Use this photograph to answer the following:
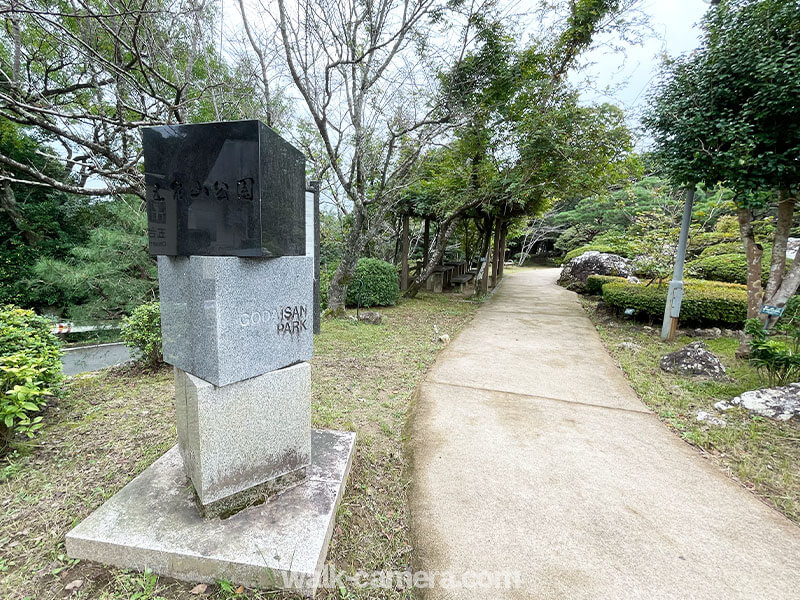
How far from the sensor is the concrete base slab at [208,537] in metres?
1.59

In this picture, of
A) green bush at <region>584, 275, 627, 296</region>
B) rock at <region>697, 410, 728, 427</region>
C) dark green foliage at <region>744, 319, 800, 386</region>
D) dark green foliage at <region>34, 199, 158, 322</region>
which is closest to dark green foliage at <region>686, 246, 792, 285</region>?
green bush at <region>584, 275, 627, 296</region>

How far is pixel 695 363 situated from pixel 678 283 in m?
1.89

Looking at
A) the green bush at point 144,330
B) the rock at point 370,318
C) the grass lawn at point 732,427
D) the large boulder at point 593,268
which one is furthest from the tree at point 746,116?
the large boulder at point 593,268

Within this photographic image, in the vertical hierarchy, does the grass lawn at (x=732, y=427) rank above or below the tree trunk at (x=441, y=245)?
below

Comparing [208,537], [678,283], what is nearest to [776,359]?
[678,283]

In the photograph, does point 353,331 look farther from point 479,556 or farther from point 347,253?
point 479,556

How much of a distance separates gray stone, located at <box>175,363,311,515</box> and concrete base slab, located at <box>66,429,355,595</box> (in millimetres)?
112

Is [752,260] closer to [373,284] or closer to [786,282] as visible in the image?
[786,282]

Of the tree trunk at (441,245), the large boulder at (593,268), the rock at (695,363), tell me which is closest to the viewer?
the rock at (695,363)

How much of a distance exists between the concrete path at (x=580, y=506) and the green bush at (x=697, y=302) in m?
3.64

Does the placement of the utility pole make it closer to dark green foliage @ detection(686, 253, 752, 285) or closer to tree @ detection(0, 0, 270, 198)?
dark green foliage @ detection(686, 253, 752, 285)

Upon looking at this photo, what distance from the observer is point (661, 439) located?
3039mm

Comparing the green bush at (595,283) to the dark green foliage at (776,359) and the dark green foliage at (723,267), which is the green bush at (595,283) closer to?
the dark green foliage at (723,267)

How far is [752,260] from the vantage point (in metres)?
4.92
